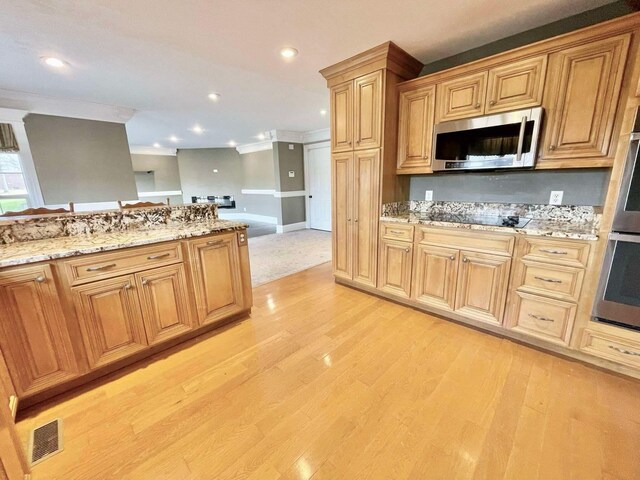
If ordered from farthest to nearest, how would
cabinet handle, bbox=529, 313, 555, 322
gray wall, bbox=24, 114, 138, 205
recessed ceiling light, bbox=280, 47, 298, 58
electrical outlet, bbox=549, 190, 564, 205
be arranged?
gray wall, bbox=24, 114, 138, 205 < recessed ceiling light, bbox=280, 47, 298, 58 < electrical outlet, bbox=549, 190, 564, 205 < cabinet handle, bbox=529, 313, 555, 322

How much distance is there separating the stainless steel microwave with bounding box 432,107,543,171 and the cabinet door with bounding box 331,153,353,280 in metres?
0.89

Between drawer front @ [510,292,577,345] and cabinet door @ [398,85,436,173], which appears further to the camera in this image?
cabinet door @ [398,85,436,173]

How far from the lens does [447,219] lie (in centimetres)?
236

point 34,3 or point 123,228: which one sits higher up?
point 34,3

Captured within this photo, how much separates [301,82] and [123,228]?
2.44 meters

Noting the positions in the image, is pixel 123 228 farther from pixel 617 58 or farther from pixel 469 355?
pixel 617 58

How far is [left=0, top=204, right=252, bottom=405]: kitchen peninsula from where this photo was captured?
1438 mm

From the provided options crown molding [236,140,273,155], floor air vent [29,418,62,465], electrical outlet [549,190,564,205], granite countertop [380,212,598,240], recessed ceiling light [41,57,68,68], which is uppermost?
recessed ceiling light [41,57,68,68]

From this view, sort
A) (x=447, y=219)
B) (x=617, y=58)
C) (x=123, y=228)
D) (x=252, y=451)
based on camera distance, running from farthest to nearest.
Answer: (x=447, y=219)
(x=123, y=228)
(x=617, y=58)
(x=252, y=451)

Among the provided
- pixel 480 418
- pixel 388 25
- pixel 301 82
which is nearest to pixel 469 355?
pixel 480 418

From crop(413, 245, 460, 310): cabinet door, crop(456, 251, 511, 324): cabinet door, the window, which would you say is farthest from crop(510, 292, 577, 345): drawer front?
the window

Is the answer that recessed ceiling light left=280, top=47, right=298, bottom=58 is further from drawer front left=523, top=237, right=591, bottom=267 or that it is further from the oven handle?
the oven handle

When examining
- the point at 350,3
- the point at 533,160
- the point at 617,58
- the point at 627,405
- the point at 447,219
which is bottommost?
the point at 627,405

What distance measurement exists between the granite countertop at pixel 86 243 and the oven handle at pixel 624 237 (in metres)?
2.61
